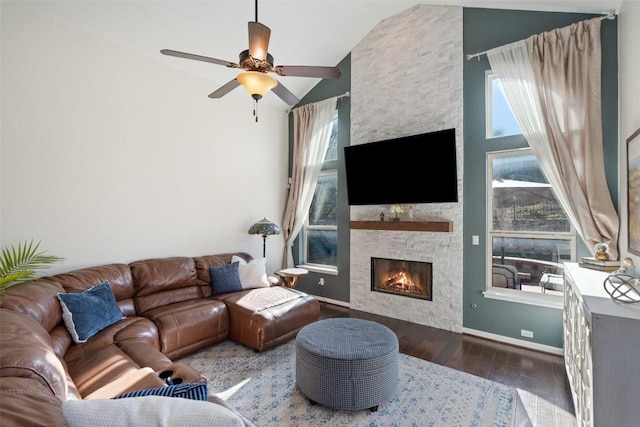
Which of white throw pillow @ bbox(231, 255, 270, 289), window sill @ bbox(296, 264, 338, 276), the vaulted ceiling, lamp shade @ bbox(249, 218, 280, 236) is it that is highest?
the vaulted ceiling

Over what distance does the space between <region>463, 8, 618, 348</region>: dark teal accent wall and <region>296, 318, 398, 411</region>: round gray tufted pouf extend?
1775 mm

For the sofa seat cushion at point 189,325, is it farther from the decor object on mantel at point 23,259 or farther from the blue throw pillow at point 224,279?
the decor object on mantel at point 23,259

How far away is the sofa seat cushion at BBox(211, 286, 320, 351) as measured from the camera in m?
3.06

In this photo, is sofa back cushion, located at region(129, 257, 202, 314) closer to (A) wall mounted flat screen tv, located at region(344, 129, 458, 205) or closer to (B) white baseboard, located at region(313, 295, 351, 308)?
(B) white baseboard, located at region(313, 295, 351, 308)

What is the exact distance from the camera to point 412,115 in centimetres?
404

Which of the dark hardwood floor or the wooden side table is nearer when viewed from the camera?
the dark hardwood floor

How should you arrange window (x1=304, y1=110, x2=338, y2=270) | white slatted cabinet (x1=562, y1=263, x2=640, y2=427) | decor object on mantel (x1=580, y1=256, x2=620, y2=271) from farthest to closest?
window (x1=304, y1=110, x2=338, y2=270)
decor object on mantel (x1=580, y1=256, x2=620, y2=271)
white slatted cabinet (x1=562, y1=263, x2=640, y2=427)

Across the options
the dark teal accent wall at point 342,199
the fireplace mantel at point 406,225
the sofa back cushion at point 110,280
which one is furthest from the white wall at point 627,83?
the sofa back cushion at point 110,280

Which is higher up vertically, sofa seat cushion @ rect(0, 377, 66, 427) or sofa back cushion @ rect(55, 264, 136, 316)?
sofa seat cushion @ rect(0, 377, 66, 427)

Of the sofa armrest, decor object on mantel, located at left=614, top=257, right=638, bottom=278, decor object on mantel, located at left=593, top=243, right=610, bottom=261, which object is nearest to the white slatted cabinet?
decor object on mantel, located at left=614, top=257, right=638, bottom=278

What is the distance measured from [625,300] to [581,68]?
7.95ft

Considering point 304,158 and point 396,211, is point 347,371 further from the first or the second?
point 304,158

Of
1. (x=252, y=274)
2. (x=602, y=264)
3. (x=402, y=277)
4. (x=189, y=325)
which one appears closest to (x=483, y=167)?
(x=602, y=264)

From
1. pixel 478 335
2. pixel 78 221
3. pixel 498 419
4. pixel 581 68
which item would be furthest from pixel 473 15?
pixel 78 221
